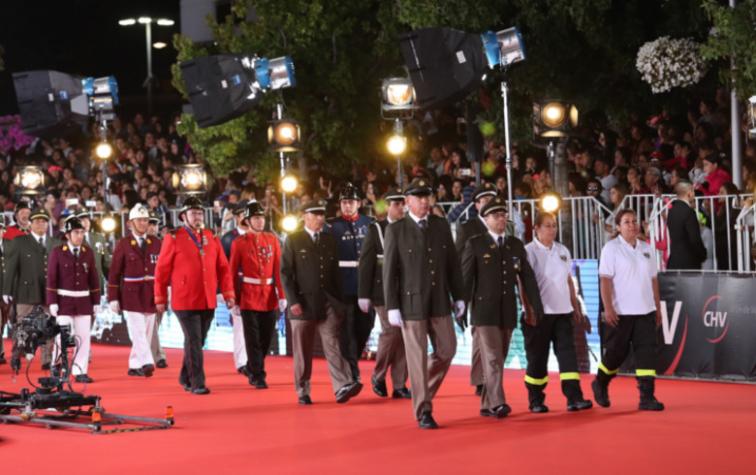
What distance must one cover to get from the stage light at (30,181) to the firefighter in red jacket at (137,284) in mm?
8487

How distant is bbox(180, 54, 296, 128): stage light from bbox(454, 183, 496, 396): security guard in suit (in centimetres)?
818

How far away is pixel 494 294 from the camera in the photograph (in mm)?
13398

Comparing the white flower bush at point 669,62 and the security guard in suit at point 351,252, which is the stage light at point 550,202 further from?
the white flower bush at point 669,62

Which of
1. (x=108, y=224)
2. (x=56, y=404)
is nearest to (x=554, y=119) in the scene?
(x=56, y=404)

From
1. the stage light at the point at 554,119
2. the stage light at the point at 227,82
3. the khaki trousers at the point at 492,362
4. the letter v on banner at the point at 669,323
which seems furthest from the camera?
the stage light at the point at 227,82

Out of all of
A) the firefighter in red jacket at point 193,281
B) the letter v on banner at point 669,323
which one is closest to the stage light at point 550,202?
the letter v on banner at point 669,323

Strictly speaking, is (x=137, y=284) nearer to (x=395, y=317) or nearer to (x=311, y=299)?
(x=311, y=299)

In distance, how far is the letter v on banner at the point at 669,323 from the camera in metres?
16.4

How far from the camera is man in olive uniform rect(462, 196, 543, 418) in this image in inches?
522

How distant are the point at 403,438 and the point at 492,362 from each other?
1.49 metres

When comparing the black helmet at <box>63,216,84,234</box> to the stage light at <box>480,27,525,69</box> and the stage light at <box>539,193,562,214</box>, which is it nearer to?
the stage light at <box>480,27,525,69</box>

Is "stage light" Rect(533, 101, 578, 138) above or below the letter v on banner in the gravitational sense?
above

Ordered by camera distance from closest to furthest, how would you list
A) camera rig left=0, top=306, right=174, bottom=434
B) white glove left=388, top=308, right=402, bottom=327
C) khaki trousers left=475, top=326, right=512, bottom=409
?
white glove left=388, top=308, right=402, bottom=327 → camera rig left=0, top=306, right=174, bottom=434 → khaki trousers left=475, top=326, right=512, bottom=409

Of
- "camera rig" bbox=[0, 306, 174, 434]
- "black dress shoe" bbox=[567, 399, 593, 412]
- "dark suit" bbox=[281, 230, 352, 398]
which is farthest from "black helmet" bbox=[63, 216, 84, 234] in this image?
"black dress shoe" bbox=[567, 399, 593, 412]
